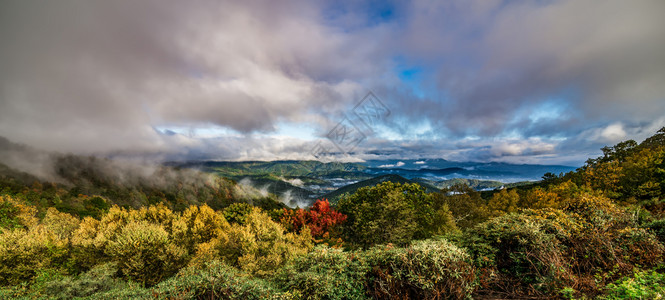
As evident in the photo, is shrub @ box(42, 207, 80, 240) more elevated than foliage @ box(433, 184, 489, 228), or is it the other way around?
foliage @ box(433, 184, 489, 228)

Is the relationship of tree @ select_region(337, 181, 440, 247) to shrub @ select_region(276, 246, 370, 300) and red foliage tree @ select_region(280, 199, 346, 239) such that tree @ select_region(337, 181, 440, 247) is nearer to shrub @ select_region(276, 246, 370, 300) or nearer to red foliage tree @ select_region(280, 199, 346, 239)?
red foliage tree @ select_region(280, 199, 346, 239)

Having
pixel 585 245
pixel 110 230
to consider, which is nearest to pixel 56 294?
pixel 110 230

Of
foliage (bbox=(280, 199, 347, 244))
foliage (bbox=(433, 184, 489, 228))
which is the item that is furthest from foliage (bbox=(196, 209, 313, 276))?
foliage (bbox=(433, 184, 489, 228))

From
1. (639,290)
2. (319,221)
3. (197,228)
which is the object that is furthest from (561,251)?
(197,228)

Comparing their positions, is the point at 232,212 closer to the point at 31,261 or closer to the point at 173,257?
the point at 173,257

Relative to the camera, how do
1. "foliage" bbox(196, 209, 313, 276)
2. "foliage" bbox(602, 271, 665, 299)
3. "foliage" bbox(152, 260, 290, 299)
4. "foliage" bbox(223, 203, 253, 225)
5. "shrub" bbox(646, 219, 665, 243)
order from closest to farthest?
"foliage" bbox(602, 271, 665, 299) → "foliage" bbox(152, 260, 290, 299) → "shrub" bbox(646, 219, 665, 243) → "foliage" bbox(196, 209, 313, 276) → "foliage" bbox(223, 203, 253, 225)

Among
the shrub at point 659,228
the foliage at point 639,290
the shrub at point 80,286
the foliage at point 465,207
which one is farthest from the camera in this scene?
the foliage at point 465,207

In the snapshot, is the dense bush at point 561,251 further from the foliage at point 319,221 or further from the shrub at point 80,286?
the shrub at point 80,286

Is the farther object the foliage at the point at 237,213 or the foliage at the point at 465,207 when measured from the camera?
the foliage at the point at 465,207

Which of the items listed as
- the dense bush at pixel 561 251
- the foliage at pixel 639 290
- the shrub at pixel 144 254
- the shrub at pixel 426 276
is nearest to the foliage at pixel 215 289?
the shrub at pixel 426 276

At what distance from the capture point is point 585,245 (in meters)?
8.56

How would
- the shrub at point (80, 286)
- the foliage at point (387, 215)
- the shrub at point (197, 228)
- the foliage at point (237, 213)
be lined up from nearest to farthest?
the shrub at point (80, 286), the shrub at point (197, 228), the foliage at point (387, 215), the foliage at point (237, 213)

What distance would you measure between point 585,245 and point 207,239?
28556 millimetres

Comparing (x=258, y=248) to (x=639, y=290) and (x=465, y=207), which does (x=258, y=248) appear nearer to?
(x=639, y=290)
